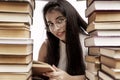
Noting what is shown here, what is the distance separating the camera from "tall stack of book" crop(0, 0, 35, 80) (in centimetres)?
61

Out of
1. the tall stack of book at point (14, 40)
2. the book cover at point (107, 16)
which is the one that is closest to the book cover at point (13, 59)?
the tall stack of book at point (14, 40)

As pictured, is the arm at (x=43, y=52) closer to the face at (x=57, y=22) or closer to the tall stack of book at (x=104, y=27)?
the face at (x=57, y=22)

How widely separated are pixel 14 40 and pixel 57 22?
671 mm

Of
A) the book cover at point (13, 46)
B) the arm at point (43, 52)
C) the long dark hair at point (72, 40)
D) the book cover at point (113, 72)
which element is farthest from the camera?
the arm at point (43, 52)

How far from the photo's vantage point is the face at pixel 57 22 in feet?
4.10

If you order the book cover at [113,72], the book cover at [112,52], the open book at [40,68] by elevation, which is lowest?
the open book at [40,68]

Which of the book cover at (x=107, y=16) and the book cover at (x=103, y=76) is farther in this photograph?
the book cover at (x=107, y=16)

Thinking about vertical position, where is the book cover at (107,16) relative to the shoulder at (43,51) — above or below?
above

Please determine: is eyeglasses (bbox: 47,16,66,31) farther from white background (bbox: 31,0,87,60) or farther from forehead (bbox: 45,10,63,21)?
white background (bbox: 31,0,87,60)

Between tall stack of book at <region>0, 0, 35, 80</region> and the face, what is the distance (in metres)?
0.62

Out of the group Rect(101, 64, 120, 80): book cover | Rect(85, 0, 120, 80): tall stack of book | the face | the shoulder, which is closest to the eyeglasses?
the face

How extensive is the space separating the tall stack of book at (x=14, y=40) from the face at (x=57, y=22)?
0.62 m

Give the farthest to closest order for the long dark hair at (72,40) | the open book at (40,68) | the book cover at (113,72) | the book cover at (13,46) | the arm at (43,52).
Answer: the arm at (43,52) → the long dark hair at (72,40) → the open book at (40,68) → the book cover at (13,46) → the book cover at (113,72)

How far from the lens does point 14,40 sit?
0.61 metres
